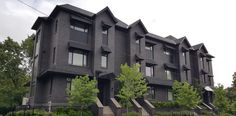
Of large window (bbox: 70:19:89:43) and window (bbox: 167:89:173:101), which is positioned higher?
large window (bbox: 70:19:89:43)

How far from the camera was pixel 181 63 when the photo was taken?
38219 mm

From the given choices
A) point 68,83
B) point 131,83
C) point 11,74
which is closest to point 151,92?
point 131,83

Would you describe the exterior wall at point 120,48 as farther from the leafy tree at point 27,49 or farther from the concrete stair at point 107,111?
the leafy tree at point 27,49

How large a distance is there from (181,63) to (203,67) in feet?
21.5

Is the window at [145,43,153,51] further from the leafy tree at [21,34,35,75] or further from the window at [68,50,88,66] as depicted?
the leafy tree at [21,34,35,75]

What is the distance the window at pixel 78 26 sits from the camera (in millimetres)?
27000

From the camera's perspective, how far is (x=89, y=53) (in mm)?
27406

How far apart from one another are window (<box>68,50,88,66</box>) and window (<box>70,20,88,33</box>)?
266cm

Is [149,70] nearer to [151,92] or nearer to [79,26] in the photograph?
[151,92]

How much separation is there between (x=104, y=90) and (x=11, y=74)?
2026 centimetres

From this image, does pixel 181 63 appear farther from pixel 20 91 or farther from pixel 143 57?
pixel 20 91

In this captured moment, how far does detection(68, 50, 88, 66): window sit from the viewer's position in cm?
2599

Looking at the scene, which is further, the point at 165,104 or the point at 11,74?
the point at 11,74

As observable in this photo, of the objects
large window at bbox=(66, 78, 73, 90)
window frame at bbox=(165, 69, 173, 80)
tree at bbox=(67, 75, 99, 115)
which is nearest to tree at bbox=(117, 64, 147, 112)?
tree at bbox=(67, 75, 99, 115)
